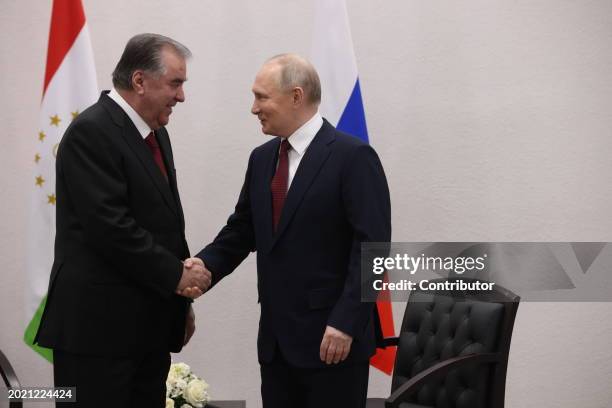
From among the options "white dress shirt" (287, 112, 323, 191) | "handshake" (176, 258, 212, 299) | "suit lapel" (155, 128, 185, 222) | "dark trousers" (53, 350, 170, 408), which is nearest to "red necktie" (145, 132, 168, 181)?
"suit lapel" (155, 128, 185, 222)

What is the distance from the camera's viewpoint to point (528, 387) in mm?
4062

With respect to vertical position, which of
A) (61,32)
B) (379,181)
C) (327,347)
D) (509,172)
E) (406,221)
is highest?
(61,32)

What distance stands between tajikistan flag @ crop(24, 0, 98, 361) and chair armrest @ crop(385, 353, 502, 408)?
180 cm

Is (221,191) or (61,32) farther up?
(61,32)

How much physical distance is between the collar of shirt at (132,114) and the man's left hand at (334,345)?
2.89 ft

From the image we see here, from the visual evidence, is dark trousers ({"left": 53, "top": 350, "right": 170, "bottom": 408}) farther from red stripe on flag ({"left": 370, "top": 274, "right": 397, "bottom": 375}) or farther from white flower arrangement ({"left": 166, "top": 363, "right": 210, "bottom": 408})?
red stripe on flag ({"left": 370, "top": 274, "right": 397, "bottom": 375})

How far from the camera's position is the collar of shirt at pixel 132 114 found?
238cm

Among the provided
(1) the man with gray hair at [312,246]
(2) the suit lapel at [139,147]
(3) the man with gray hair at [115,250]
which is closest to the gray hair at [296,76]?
(1) the man with gray hair at [312,246]

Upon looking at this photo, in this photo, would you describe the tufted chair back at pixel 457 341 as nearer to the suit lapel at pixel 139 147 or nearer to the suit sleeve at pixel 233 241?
the suit sleeve at pixel 233 241

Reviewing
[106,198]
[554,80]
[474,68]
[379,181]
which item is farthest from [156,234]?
[554,80]

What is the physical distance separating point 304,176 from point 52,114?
1690 mm

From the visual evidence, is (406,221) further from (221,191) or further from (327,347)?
(327,347)

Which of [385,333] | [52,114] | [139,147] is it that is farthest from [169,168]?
[385,333]

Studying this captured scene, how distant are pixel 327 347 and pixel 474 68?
2228 mm
